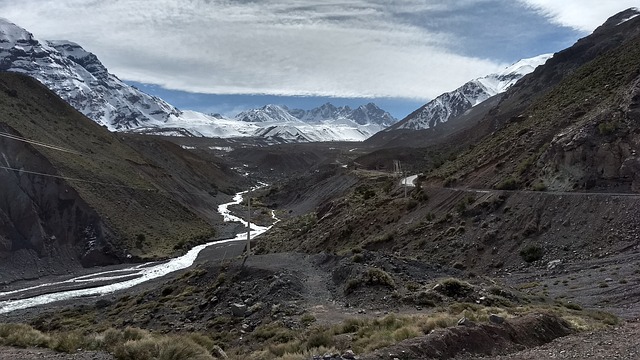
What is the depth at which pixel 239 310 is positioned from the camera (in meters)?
18.9

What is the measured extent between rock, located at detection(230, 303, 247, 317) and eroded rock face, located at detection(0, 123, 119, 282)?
3258cm

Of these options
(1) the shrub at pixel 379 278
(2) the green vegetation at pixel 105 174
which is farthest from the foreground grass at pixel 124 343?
(2) the green vegetation at pixel 105 174

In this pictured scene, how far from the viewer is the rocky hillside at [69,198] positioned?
4691 cm

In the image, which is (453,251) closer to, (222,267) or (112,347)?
(222,267)

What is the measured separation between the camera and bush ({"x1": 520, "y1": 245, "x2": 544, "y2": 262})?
2476cm

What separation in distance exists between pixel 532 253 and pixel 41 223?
147ft

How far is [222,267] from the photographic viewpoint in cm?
2573

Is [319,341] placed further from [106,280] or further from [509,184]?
[106,280]

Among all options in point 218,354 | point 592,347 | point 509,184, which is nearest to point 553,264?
point 509,184

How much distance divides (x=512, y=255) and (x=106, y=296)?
93.4 ft

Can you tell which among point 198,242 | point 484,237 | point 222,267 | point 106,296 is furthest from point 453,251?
point 198,242

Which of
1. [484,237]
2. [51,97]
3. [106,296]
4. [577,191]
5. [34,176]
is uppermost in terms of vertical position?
[51,97]

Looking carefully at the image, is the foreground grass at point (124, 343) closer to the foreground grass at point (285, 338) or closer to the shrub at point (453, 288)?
the foreground grass at point (285, 338)

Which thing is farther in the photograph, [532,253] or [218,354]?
[532,253]
